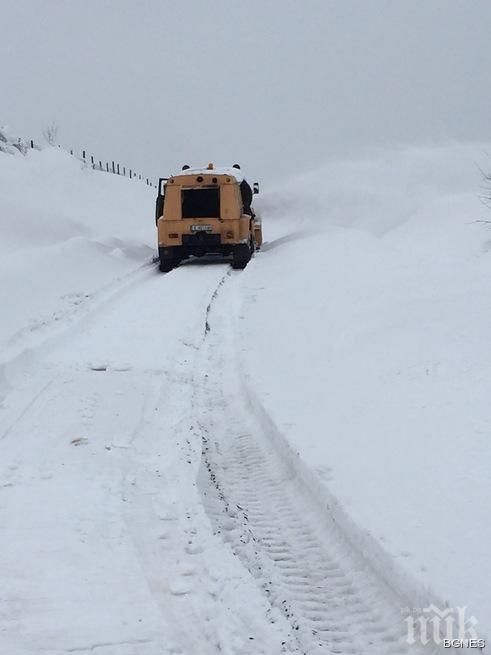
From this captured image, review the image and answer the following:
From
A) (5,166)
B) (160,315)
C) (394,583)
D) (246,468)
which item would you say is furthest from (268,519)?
(5,166)

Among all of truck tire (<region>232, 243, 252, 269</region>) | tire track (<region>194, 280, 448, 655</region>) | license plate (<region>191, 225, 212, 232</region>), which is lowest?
tire track (<region>194, 280, 448, 655</region>)

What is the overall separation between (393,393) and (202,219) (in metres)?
10.8

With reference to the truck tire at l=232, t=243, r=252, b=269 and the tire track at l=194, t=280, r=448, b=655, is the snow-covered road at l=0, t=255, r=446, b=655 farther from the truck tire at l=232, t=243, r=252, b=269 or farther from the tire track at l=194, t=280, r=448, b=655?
the truck tire at l=232, t=243, r=252, b=269

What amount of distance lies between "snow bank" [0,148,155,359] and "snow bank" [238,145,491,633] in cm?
319

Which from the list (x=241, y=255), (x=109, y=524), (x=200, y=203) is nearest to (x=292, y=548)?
(x=109, y=524)

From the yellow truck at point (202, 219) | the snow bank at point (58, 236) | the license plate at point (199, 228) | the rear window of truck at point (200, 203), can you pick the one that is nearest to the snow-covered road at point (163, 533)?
the snow bank at point (58, 236)

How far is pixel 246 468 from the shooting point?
4562 mm

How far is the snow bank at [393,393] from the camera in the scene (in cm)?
319

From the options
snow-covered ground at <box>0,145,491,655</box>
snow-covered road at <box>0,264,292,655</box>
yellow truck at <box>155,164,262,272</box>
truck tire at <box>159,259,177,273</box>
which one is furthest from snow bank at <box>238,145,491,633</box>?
truck tire at <box>159,259,177,273</box>

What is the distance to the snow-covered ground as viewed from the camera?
9.34ft

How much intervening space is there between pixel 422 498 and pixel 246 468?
1399mm

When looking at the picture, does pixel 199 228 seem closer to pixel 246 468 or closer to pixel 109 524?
pixel 246 468

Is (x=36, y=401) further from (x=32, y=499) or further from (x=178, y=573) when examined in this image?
(x=178, y=573)

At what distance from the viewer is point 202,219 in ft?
50.2
